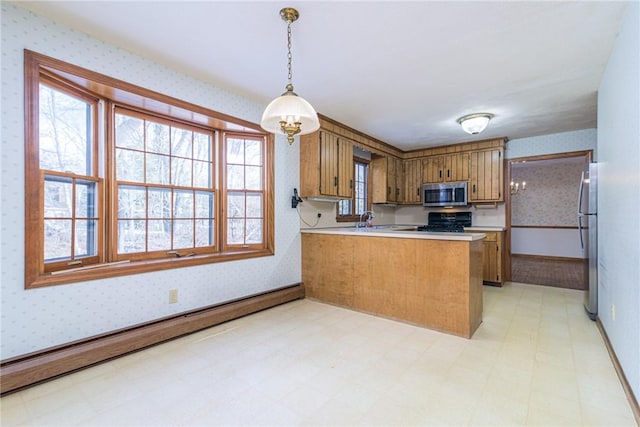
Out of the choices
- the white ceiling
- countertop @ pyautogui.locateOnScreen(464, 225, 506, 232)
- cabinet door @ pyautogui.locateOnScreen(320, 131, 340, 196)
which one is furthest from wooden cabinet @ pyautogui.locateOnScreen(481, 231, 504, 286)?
cabinet door @ pyautogui.locateOnScreen(320, 131, 340, 196)

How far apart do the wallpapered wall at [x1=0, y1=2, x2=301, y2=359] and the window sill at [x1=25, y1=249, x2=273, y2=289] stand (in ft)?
0.15

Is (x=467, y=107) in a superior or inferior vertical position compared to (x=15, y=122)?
superior

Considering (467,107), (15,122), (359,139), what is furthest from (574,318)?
(15,122)

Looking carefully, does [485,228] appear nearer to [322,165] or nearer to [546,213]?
[322,165]

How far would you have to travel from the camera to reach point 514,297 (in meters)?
4.15

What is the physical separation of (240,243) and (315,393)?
6.78 ft

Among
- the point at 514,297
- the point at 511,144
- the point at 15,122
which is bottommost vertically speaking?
the point at 514,297

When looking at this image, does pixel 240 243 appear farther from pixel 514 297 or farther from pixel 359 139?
pixel 514 297

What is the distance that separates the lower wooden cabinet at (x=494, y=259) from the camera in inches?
186

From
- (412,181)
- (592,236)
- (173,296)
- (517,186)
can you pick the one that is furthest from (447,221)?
(173,296)

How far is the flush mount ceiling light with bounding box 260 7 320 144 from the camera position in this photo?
73.2 inches

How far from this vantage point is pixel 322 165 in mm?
3963

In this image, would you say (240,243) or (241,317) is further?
(240,243)

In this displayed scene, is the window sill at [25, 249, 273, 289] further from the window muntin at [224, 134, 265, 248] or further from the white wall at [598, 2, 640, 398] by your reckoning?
the white wall at [598, 2, 640, 398]
